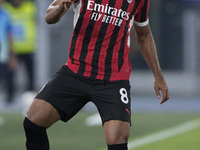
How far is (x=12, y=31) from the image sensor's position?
15641 mm

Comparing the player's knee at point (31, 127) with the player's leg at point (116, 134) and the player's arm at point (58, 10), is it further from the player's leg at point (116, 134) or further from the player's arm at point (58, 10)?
the player's arm at point (58, 10)

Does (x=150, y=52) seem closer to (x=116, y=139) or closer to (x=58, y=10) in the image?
(x=116, y=139)

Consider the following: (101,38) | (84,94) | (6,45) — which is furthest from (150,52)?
(6,45)

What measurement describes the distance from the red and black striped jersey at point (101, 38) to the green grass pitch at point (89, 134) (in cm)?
310

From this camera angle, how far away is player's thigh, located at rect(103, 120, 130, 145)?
19.2ft

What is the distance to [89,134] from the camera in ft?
35.5

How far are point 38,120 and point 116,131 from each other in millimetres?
775

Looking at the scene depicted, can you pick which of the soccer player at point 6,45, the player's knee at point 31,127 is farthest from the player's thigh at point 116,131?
the soccer player at point 6,45

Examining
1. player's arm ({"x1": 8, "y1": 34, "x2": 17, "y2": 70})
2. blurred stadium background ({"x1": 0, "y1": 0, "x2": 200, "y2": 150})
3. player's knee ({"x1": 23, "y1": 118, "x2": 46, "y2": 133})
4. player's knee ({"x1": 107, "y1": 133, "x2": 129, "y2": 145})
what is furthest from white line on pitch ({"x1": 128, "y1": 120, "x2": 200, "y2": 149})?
blurred stadium background ({"x1": 0, "y1": 0, "x2": 200, "y2": 150})

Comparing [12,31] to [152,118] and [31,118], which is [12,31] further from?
[31,118]

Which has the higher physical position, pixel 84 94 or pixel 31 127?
pixel 84 94

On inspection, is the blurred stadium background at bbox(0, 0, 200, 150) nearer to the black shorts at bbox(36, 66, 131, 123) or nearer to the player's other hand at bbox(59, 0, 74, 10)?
the black shorts at bbox(36, 66, 131, 123)

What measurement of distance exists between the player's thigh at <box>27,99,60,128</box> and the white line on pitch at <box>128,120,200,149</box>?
342cm

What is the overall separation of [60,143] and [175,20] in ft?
30.8
